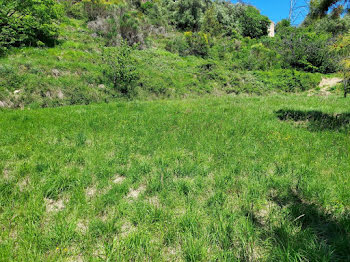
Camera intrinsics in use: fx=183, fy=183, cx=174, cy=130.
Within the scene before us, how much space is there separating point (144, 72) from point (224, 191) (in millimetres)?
14167

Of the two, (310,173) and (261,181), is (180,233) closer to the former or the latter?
(261,181)

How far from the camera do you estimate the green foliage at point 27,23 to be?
1107cm

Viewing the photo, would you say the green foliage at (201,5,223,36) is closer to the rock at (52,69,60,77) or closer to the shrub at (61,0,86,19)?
the shrub at (61,0,86,19)

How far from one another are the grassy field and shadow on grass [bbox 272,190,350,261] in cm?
1

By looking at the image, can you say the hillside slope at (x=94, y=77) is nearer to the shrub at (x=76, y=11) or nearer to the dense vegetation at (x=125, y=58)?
the dense vegetation at (x=125, y=58)

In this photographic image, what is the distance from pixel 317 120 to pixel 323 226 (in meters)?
6.66

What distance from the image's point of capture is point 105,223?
2.53 meters

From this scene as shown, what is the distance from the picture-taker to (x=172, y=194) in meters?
3.19

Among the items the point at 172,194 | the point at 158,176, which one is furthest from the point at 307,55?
the point at 172,194

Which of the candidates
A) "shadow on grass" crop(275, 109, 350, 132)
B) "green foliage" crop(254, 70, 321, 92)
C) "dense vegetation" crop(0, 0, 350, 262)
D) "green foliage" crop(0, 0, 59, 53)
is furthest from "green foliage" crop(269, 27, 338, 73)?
"green foliage" crop(0, 0, 59, 53)

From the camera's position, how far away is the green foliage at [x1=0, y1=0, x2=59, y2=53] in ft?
36.3

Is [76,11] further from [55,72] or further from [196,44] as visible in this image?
[196,44]

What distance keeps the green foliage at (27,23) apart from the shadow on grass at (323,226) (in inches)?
607

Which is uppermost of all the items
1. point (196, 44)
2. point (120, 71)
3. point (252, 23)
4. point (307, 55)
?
point (252, 23)
